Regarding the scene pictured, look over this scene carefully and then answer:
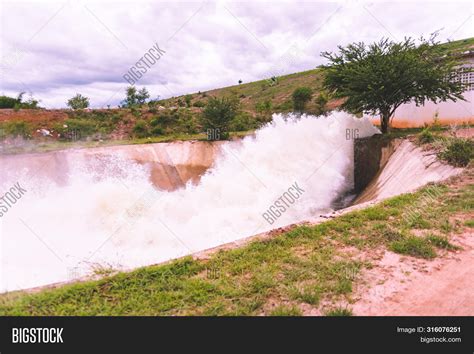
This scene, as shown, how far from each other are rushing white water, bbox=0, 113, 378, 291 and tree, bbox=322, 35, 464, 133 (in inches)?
64.1

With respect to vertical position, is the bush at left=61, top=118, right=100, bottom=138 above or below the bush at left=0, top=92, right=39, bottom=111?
below

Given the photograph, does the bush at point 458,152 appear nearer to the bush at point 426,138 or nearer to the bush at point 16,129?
the bush at point 426,138

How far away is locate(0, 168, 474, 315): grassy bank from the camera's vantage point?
3951 millimetres

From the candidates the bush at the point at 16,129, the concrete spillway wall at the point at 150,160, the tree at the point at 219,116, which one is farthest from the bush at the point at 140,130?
the bush at the point at 16,129

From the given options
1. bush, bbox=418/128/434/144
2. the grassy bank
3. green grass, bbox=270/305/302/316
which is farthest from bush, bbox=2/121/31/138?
bush, bbox=418/128/434/144

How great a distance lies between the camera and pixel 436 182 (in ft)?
29.7

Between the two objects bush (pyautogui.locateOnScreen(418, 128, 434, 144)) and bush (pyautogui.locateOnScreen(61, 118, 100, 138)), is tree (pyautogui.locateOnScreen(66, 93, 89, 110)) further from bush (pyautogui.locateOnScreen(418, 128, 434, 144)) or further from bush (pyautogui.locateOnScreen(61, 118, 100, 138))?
bush (pyautogui.locateOnScreen(418, 128, 434, 144))

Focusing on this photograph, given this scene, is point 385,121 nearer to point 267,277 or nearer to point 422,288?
point 422,288

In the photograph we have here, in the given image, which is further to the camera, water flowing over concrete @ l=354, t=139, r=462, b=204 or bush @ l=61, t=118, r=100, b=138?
bush @ l=61, t=118, r=100, b=138

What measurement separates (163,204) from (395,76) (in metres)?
13.4

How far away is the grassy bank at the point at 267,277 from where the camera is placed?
3951mm

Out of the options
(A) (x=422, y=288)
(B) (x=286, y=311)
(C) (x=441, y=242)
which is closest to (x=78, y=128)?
(B) (x=286, y=311)

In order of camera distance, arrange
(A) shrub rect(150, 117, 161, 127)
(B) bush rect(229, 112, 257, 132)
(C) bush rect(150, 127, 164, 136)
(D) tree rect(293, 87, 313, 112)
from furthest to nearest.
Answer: (D) tree rect(293, 87, 313, 112)
(A) shrub rect(150, 117, 161, 127)
(C) bush rect(150, 127, 164, 136)
(B) bush rect(229, 112, 257, 132)
